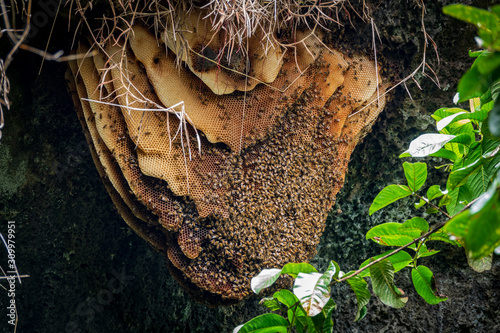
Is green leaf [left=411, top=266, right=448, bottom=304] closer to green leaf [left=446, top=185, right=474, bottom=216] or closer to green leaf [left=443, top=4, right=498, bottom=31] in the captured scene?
green leaf [left=446, top=185, right=474, bottom=216]

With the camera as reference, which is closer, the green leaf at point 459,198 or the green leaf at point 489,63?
the green leaf at point 489,63

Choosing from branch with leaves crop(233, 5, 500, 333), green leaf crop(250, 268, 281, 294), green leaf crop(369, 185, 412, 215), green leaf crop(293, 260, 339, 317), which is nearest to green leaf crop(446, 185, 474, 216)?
branch with leaves crop(233, 5, 500, 333)

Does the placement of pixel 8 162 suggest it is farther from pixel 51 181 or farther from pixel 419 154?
pixel 419 154

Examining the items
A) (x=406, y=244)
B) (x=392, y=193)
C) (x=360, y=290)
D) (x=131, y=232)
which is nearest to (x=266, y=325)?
(x=360, y=290)

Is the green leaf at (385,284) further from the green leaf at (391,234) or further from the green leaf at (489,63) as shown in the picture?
the green leaf at (489,63)

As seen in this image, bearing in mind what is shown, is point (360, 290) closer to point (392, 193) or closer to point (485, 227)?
point (392, 193)

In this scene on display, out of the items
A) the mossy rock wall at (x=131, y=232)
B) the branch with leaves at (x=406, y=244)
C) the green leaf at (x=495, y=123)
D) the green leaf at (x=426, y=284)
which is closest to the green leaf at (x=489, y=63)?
the green leaf at (x=495, y=123)

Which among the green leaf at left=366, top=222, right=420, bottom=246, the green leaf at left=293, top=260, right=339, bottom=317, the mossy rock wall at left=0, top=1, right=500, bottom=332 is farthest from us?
the mossy rock wall at left=0, top=1, right=500, bottom=332

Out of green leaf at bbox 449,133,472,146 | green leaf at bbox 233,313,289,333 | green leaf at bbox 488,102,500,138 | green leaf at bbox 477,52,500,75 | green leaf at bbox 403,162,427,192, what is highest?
green leaf at bbox 477,52,500,75
